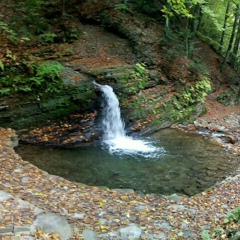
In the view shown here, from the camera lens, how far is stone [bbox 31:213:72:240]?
421cm

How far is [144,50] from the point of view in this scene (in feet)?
43.7

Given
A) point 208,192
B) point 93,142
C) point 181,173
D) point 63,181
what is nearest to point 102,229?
point 63,181

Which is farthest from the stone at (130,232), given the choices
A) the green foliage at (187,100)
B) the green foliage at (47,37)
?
the green foliage at (47,37)

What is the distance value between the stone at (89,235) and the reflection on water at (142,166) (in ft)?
7.68

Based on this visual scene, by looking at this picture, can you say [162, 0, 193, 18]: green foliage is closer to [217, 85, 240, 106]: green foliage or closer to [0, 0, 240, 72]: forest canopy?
[0, 0, 240, 72]: forest canopy

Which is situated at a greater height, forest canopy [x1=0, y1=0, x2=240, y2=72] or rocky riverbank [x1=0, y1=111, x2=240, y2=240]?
forest canopy [x1=0, y1=0, x2=240, y2=72]

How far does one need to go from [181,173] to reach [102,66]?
5.33 meters

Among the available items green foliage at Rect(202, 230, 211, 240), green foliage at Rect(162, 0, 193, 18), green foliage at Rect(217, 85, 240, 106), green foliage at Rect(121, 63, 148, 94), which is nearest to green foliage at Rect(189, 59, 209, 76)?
green foliage at Rect(217, 85, 240, 106)

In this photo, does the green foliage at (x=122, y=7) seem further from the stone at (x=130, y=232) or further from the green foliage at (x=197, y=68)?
the stone at (x=130, y=232)

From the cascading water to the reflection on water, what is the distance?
63 centimetres

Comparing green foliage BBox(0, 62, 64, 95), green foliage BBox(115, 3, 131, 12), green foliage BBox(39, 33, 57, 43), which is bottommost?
green foliage BBox(0, 62, 64, 95)

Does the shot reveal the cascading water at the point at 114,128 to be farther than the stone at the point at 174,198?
Yes

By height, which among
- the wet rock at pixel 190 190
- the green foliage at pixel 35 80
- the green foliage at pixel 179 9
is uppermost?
the green foliage at pixel 179 9

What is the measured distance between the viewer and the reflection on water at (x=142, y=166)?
278 inches
